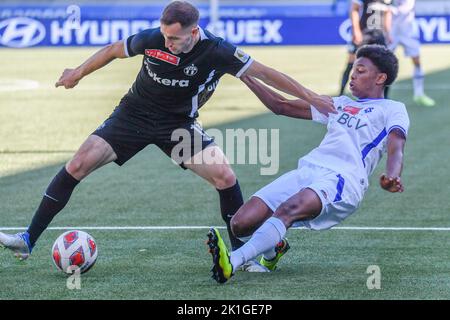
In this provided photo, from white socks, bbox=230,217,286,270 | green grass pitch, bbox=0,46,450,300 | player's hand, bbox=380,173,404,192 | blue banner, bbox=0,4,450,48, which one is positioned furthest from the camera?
blue banner, bbox=0,4,450,48

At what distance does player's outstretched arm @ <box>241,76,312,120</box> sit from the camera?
7.92 meters

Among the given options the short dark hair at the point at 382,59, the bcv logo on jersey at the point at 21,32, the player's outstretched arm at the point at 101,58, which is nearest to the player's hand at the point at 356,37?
the short dark hair at the point at 382,59

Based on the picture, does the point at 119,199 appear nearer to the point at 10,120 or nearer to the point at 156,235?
the point at 156,235

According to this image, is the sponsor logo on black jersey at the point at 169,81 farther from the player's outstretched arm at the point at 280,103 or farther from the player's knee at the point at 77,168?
the player's knee at the point at 77,168

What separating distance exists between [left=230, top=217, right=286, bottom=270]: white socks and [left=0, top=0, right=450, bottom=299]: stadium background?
219mm

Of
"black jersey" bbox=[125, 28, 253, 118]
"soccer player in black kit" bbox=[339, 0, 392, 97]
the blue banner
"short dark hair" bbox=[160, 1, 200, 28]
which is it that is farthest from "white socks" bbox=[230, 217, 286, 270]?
the blue banner

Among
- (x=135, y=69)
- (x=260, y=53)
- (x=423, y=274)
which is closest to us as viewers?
(x=423, y=274)

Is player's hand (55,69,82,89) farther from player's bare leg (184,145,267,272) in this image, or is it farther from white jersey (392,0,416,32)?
white jersey (392,0,416,32)

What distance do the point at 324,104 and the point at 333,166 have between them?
438mm

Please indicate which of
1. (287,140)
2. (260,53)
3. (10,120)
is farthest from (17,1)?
(287,140)

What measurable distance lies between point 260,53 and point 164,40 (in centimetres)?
2200

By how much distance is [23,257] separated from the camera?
7.71m

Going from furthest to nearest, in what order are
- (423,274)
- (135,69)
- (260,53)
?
(260,53) < (135,69) < (423,274)

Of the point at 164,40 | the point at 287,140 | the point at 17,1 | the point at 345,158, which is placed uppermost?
the point at 164,40
